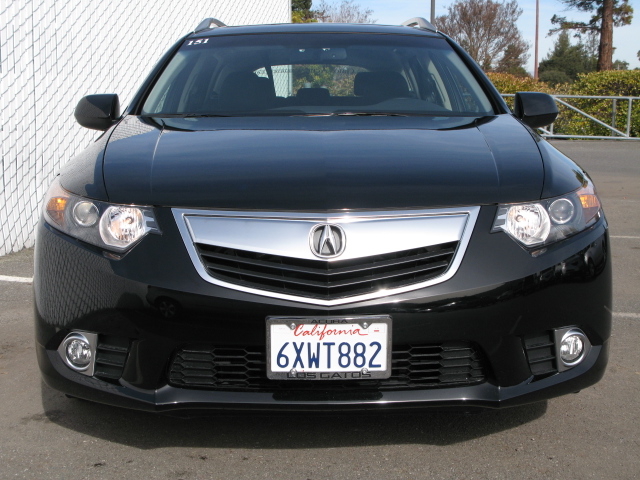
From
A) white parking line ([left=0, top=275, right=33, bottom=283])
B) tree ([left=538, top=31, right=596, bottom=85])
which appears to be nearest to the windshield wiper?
white parking line ([left=0, top=275, right=33, bottom=283])

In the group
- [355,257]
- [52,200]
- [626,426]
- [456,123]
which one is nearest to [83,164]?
[52,200]

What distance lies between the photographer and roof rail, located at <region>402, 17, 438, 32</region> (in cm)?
468

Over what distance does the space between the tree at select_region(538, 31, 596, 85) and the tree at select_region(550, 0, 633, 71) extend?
72.6 ft

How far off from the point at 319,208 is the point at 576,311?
2.86 ft

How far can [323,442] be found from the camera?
9.09 ft

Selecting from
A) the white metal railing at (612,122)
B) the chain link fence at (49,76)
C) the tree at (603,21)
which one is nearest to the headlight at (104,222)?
the chain link fence at (49,76)

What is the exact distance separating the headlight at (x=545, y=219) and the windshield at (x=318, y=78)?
103 centimetres

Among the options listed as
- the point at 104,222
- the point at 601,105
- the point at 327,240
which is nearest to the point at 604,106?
the point at 601,105

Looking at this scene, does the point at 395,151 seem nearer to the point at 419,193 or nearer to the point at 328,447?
the point at 419,193

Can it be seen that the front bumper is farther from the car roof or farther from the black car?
the car roof

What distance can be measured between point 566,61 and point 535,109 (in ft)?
207

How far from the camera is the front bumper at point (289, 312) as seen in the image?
7.91 feet

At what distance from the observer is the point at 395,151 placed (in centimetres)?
285

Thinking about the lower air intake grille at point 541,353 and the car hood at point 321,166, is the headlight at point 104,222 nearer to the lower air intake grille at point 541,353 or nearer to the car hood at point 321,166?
the car hood at point 321,166
